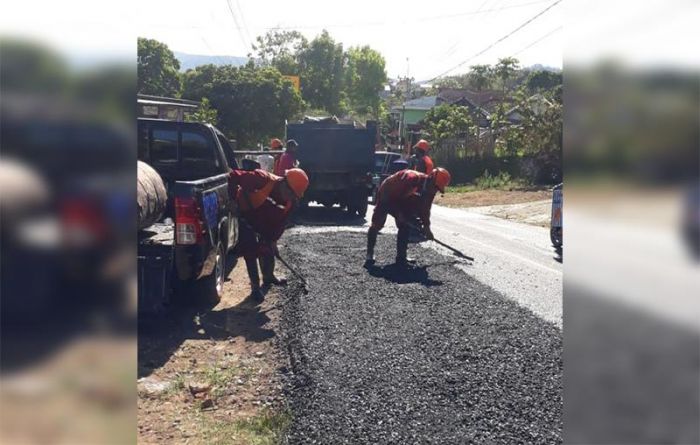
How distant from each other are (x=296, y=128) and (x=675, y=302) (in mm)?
17297

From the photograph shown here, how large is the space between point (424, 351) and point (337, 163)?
1225cm

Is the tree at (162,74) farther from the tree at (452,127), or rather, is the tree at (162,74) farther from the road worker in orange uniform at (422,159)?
the tree at (452,127)

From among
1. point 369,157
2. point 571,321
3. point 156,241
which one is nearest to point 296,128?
point 369,157

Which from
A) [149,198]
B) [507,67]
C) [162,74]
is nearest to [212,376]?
[149,198]

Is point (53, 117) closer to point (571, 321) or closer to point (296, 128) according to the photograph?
point (571, 321)

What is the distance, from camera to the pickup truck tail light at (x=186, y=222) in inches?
251

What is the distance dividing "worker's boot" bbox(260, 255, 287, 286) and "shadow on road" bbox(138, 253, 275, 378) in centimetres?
67

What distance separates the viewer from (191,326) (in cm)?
699

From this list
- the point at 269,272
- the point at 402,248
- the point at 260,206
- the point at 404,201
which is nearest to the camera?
the point at 260,206

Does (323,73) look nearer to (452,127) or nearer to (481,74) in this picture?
(481,74)

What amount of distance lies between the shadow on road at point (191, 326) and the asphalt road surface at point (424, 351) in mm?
379

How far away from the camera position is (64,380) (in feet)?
4.36

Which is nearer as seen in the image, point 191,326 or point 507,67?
point 191,326

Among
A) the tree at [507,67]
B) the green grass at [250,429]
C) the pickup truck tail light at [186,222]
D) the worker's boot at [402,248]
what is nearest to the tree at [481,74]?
the tree at [507,67]
